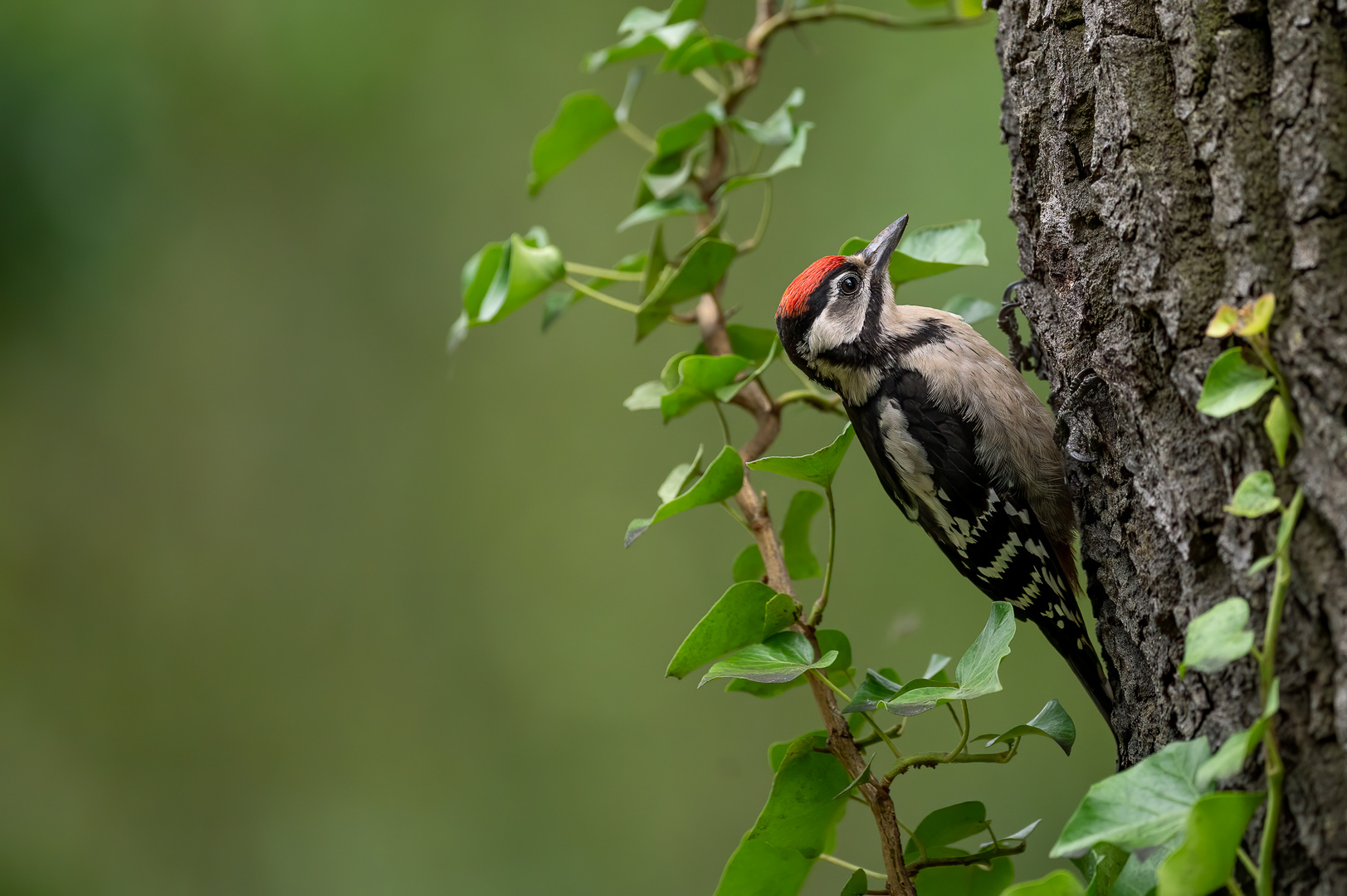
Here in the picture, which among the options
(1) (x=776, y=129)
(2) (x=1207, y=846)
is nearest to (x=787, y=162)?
(1) (x=776, y=129)

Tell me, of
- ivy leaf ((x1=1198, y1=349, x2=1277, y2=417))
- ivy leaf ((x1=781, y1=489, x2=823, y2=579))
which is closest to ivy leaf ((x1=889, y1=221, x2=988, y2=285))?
ivy leaf ((x1=781, y1=489, x2=823, y2=579))

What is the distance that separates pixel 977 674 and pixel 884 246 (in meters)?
0.83

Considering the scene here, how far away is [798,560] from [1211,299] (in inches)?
25.1

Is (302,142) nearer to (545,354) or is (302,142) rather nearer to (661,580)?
(545,354)

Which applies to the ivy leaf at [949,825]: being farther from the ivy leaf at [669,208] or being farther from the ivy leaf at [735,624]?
the ivy leaf at [669,208]

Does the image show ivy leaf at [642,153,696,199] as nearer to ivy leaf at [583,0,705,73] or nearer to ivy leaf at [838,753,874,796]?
ivy leaf at [583,0,705,73]

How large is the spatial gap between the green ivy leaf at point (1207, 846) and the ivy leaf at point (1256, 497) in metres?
0.20

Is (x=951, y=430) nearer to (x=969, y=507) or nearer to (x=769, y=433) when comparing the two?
(x=969, y=507)

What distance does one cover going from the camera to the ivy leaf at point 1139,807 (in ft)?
2.11

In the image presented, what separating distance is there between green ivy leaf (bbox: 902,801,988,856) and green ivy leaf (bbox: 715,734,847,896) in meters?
0.10

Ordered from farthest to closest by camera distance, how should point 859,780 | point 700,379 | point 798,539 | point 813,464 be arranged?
point 798,539 → point 700,379 → point 813,464 → point 859,780

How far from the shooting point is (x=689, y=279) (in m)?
1.30

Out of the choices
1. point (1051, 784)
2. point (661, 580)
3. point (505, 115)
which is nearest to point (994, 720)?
point (1051, 784)

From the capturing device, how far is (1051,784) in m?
2.71
